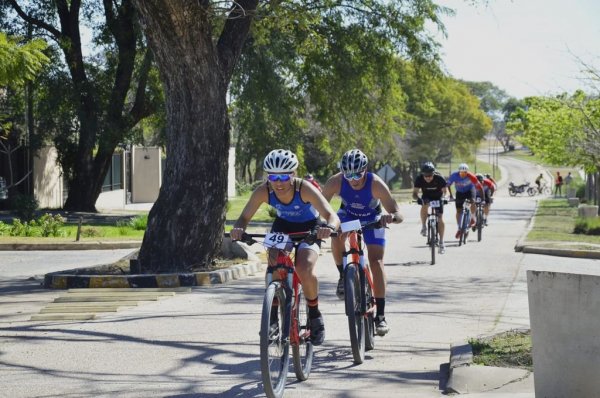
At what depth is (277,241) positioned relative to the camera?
8.03 meters

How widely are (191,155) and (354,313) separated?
776cm

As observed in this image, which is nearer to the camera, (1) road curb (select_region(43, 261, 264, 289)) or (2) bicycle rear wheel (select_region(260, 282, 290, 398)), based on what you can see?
(2) bicycle rear wheel (select_region(260, 282, 290, 398))

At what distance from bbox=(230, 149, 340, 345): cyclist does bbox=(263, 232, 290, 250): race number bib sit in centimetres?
10

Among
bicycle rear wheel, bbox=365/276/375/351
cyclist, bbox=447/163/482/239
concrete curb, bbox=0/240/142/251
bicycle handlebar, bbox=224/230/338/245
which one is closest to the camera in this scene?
bicycle handlebar, bbox=224/230/338/245

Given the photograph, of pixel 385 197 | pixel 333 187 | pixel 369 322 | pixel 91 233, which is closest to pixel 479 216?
pixel 91 233

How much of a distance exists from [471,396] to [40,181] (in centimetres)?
3323

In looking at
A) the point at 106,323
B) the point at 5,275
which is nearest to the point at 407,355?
the point at 106,323

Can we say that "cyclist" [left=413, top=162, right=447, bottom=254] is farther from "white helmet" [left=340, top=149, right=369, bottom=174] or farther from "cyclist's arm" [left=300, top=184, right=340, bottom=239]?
"cyclist's arm" [left=300, top=184, right=340, bottom=239]

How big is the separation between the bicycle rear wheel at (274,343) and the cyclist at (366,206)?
2157 millimetres

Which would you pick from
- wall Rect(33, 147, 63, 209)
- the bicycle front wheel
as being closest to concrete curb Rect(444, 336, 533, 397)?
the bicycle front wheel

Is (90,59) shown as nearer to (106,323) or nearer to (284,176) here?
(106,323)

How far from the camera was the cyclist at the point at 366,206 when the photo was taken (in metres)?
9.89

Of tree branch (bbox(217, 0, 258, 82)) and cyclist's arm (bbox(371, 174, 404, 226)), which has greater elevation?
tree branch (bbox(217, 0, 258, 82))

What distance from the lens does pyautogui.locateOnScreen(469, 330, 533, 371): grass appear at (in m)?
8.53
